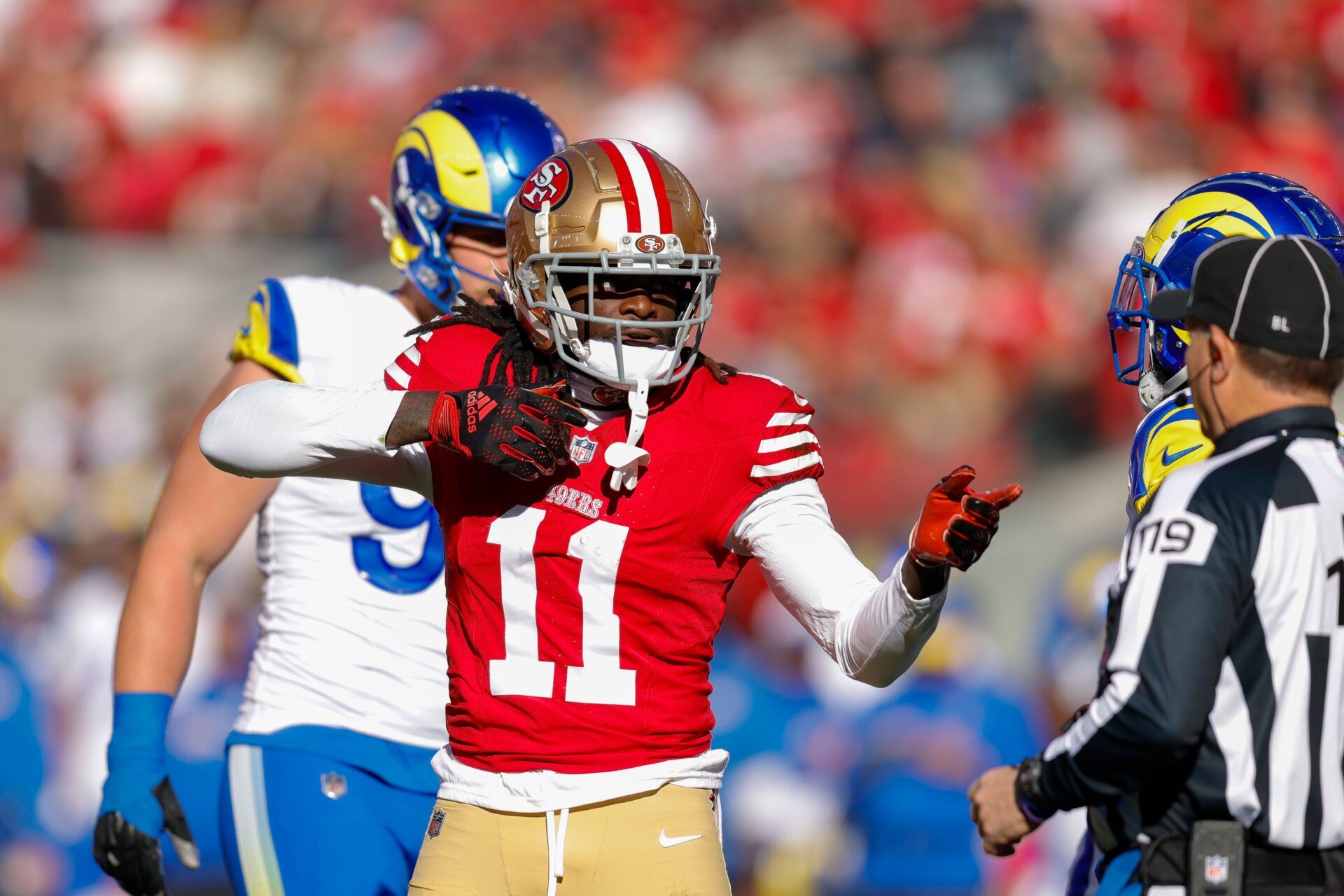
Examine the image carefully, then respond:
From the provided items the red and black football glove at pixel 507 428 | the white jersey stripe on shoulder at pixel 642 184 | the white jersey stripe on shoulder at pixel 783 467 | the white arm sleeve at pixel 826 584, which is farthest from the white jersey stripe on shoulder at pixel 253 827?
the white jersey stripe on shoulder at pixel 642 184

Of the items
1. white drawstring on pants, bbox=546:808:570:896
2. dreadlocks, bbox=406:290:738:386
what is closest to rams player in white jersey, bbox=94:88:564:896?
dreadlocks, bbox=406:290:738:386

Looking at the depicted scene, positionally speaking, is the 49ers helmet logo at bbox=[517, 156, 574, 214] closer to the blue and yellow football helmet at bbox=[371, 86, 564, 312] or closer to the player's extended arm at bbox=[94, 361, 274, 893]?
the blue and yellow football helmet at bbox=[371, 86, 564, 312]

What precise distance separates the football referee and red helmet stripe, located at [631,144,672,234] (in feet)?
2.88

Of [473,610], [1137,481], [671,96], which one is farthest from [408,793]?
[671,96]

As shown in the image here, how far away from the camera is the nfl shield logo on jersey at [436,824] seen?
106 inches

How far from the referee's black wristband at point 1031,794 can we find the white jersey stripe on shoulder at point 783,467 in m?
0.61

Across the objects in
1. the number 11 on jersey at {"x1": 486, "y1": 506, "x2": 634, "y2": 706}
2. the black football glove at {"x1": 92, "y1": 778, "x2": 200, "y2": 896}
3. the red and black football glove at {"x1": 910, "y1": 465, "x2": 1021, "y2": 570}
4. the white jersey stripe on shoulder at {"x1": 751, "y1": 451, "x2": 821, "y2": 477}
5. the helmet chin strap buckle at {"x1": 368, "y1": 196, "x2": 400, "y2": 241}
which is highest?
the helmet chin strap buckle at {"x1": 368, "y1": 196, "x2": 400, "y2": 241}

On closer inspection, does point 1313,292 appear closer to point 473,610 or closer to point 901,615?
point 901,615

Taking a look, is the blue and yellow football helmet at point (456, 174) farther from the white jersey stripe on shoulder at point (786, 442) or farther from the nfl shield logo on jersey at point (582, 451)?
the white jersey stripe on shoulder at point (786, 442)

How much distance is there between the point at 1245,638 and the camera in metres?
2.28

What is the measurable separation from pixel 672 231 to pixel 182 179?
32.0 feet

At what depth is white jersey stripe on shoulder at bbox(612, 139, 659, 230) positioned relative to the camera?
2.75m

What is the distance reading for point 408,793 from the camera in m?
3.33

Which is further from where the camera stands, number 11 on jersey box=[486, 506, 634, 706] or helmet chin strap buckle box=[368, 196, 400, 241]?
helmet chin strap buckle box=[368, 196, 400, 241]
